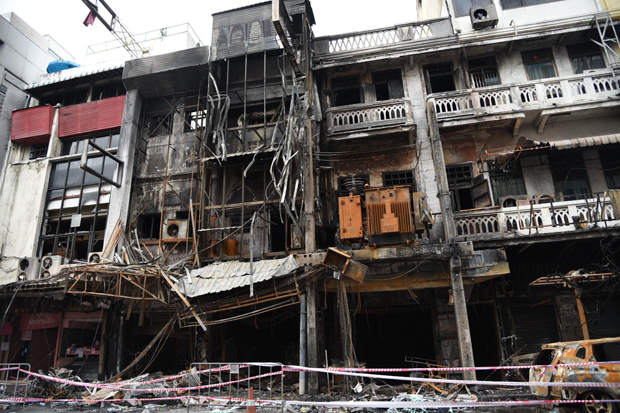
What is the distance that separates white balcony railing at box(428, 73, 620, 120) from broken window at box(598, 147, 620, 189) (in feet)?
6.66

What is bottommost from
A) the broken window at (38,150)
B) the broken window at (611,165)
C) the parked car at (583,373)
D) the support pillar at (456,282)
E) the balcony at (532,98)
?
the parked car at (583,373)

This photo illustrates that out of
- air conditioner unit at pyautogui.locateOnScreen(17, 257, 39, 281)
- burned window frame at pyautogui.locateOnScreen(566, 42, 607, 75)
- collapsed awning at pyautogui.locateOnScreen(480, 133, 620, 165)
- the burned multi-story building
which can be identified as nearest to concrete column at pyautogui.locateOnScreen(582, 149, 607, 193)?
the burned multi-story building

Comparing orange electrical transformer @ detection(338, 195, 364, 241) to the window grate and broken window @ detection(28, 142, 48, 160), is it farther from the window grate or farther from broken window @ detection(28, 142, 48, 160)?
broken window @ detection(28, 142, 48, 160)

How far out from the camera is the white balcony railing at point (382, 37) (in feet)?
52.9

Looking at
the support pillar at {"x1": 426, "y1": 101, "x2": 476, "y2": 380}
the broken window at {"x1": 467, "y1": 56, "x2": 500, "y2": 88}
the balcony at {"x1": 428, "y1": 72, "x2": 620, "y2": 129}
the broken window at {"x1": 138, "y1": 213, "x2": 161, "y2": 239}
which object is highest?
the broken window at {"x1": 467, "y1": 56, "x2": 500, "y2": 88}

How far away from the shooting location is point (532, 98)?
47.0 ft

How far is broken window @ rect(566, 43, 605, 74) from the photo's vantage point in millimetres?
15375

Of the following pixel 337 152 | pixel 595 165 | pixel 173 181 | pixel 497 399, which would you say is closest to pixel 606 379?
pixel 497 399

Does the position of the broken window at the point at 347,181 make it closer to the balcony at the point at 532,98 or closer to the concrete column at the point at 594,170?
the balcony at the point at 532,98

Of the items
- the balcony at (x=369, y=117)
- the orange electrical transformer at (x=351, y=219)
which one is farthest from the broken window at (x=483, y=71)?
the orange electrical transformer at (x=351, y=219)

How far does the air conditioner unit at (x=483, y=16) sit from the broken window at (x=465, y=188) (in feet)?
19.5

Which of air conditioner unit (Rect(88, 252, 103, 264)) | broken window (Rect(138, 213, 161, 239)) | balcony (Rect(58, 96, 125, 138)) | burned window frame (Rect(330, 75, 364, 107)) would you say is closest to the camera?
air conditioner unit (Rect(88, 252, 103, 264))

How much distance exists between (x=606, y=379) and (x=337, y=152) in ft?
36.6

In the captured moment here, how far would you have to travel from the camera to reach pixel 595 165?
14.5 m
